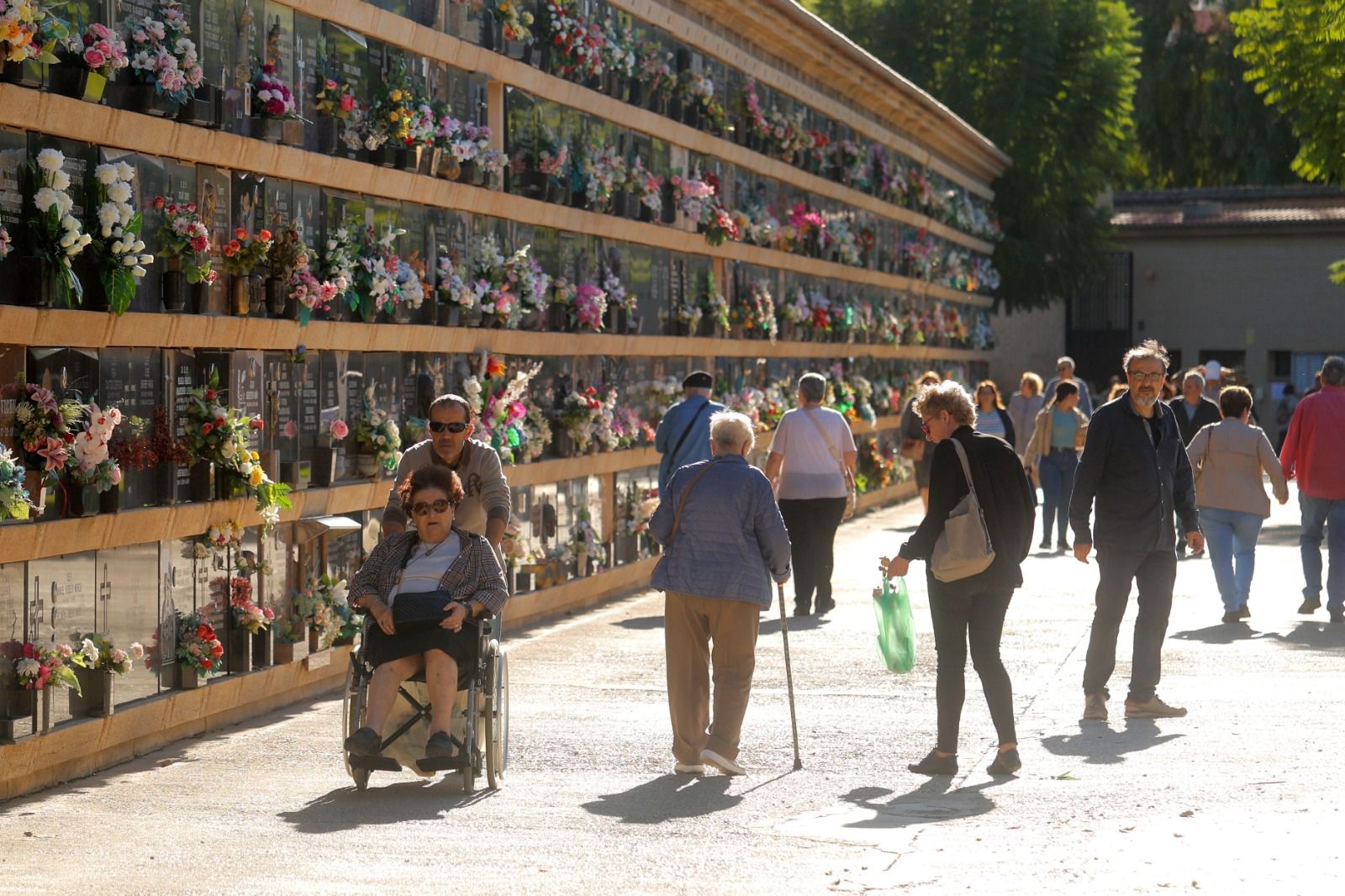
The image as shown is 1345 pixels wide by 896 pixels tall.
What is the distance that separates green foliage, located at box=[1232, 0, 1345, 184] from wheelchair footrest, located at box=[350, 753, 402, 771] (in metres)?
19.3

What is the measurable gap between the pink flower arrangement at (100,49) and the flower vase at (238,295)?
5.60 feet

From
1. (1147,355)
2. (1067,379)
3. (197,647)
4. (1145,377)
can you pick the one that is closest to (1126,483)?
(1145,377)

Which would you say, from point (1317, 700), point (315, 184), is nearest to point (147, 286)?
point (315, 184)

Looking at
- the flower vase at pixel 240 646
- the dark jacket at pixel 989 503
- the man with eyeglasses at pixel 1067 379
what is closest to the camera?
the dark jacket at pixel 989 503

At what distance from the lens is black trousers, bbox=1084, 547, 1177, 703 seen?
1070 cm

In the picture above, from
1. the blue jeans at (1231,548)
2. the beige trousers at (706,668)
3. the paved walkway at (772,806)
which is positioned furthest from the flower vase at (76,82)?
the blue jeans at (1231,548)

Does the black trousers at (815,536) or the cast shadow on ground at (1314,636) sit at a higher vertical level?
the black trousers at (815,536)

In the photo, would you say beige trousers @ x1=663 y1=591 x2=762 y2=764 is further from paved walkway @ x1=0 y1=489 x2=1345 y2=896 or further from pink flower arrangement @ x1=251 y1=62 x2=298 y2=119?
pink flower arrangement @ x1=251 y1=62 x2=298 y2=119

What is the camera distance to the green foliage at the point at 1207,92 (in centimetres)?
5431

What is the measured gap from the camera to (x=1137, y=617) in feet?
35.2

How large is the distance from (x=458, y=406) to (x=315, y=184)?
3.01 meters

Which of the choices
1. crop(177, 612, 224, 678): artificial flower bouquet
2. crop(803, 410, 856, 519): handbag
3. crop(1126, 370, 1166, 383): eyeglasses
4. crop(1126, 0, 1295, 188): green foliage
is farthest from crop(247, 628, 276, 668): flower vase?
crop(1126, 0, 1295, 188): green foliage

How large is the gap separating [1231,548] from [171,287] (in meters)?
7.94

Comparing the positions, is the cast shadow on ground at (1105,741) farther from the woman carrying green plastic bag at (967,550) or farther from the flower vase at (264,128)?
the flower vase at (264,128)
